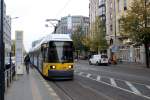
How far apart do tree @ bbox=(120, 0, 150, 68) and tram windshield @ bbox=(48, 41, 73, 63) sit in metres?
25.0

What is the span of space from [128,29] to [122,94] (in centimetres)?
3566

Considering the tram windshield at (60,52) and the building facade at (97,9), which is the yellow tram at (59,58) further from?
the building facade at (97,9)

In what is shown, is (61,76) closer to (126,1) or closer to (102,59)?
(102,59)

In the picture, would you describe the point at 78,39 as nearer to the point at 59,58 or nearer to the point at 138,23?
the point at 138,23

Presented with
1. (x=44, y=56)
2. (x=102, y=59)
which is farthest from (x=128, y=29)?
(x=44, y=56)

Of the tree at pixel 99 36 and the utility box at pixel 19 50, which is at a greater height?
the tree at pixel 99 36

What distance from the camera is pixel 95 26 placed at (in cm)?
9406

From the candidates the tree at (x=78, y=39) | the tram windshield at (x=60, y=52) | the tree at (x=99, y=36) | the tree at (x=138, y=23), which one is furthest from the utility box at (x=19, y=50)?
the tree at (x=78, y=39)

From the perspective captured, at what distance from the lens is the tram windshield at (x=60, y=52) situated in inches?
1085

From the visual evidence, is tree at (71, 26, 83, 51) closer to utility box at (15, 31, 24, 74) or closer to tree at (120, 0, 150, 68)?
tree at (120, 0, 150, 68)

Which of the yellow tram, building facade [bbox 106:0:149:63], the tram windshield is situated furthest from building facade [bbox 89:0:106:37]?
the tram windshield

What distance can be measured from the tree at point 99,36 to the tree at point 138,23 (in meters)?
36.4

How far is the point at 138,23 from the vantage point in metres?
52.6

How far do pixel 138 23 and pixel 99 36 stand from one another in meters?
38.8
